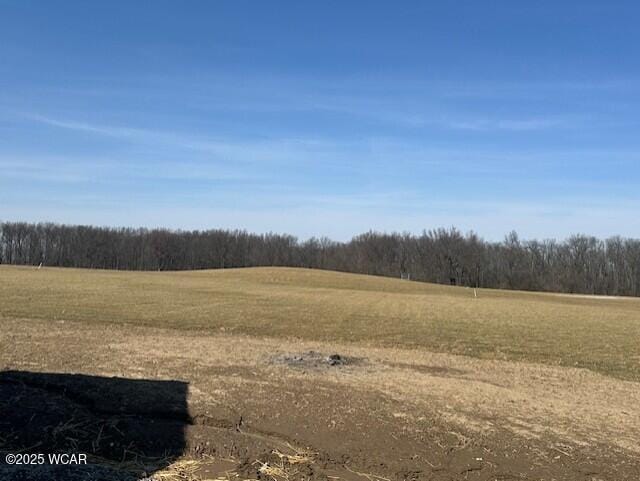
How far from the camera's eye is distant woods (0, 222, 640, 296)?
110 metres

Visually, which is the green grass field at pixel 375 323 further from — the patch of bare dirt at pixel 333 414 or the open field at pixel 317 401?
the patch of bare dirt at pixel 333 414

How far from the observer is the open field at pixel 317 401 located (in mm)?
6285

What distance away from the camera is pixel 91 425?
21.6 ft

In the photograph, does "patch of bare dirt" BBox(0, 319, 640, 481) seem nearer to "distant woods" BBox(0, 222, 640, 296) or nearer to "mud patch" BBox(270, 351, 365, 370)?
"mud patch" BBox(270, 351, 365, 370)

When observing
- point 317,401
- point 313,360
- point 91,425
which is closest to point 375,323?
point 313,360

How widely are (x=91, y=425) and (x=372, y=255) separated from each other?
121 m

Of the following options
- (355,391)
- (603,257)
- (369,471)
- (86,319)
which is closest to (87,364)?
(355,391)

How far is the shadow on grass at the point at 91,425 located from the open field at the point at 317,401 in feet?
0.09

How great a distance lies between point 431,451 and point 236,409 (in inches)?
102

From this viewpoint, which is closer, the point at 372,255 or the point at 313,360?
the point at 313,360

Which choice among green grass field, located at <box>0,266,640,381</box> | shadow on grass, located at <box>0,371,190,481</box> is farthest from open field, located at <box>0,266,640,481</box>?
green grass field, located at <box>0,266,640,381</box>

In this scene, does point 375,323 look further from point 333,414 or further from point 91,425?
point 91,425

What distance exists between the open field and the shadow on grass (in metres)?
0.03

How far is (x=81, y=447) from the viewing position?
5980 millimetres
